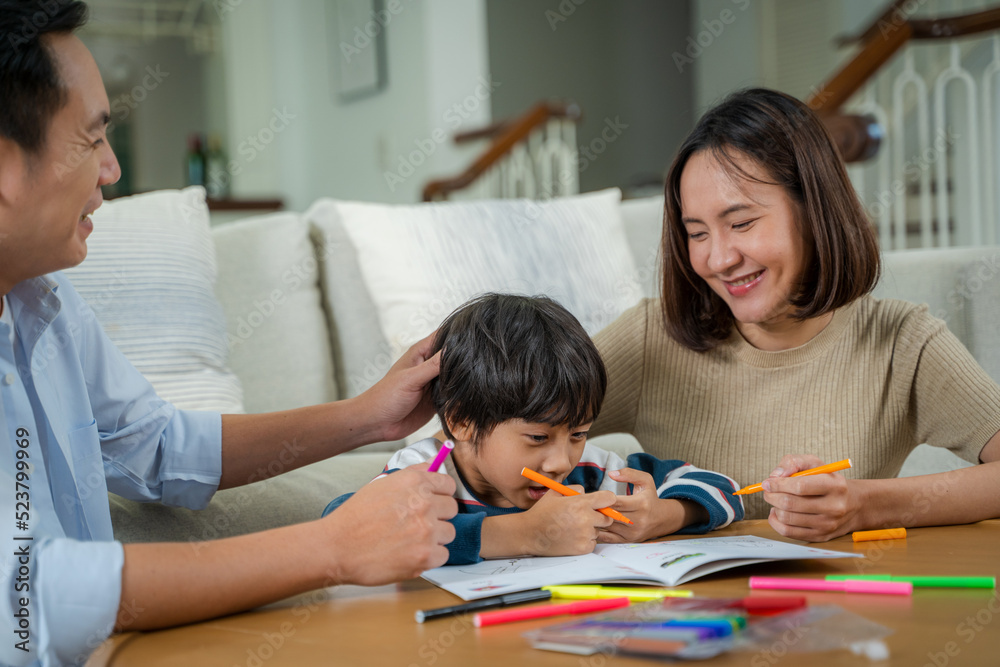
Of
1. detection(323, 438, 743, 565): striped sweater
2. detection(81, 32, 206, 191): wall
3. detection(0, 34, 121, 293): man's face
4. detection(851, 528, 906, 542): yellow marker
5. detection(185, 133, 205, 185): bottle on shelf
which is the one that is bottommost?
detection(851, 528, 906, 542): yellow marker

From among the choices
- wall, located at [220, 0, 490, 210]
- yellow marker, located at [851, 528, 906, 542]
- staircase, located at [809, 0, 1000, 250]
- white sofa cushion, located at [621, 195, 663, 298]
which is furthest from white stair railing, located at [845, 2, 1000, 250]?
yellow marker, located at [851, 528, 906, 542]

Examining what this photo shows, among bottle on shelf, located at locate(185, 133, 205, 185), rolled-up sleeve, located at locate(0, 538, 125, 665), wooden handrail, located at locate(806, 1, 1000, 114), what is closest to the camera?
rolled-up sleeve, located at locate(0, 538, 125, 665)

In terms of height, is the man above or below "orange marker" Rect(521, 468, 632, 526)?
above

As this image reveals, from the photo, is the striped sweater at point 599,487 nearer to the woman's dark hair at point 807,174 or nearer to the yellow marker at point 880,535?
the yellow marker at point 880,535

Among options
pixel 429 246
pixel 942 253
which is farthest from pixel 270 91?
pixel 942 253

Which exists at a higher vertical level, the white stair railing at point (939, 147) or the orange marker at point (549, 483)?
the white stair railing at point (939, 147)

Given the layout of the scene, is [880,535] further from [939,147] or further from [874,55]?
[939,147]

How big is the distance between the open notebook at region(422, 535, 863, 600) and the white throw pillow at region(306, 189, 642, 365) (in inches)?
40.1

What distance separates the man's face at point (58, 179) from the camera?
78 centimetres

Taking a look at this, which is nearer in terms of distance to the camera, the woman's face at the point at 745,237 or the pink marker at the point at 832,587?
the pink marker at the point at 832,587

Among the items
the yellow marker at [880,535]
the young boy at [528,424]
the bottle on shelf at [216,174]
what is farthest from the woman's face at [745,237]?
the bottle on shelf at [216,174]

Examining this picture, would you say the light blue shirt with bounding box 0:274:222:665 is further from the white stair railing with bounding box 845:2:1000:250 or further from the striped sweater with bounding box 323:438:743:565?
the white stair railing with bounding box 845:2:1000:250

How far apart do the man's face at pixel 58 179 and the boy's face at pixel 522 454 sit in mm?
489

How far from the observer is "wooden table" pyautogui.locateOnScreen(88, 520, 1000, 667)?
586 mm
